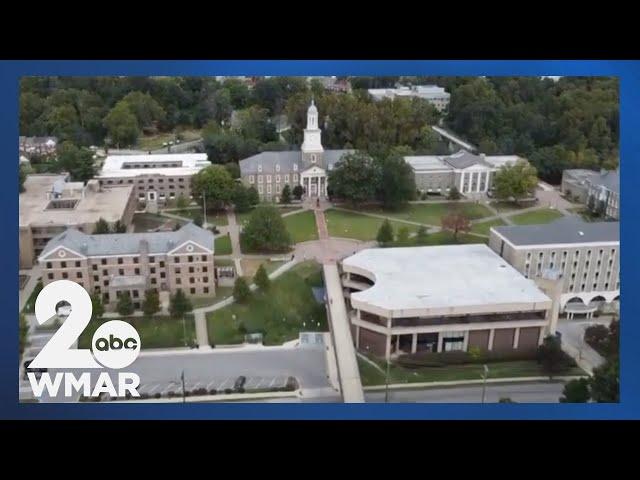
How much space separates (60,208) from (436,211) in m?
3.17

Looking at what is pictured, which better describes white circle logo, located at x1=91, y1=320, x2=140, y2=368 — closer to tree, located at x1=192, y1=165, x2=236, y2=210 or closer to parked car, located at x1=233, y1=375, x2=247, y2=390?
Result: parked car, located at x1=233, y1=375, x2=247, y2=390

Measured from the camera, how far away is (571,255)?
16.9 feet

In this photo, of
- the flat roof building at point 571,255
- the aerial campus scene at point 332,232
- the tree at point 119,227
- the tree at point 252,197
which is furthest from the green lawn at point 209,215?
the flat roof building at point 571,255

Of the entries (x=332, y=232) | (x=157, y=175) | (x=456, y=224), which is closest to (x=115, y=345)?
(x=157, y=175)

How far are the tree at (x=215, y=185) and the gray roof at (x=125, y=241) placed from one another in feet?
0.96

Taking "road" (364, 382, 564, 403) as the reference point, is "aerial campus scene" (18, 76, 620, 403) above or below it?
above

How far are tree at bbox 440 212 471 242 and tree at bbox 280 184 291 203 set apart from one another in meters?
1.36

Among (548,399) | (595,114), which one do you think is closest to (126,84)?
(595,114)

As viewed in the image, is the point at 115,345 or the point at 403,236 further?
the point at 403,236

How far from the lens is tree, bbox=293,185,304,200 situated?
18.0ft

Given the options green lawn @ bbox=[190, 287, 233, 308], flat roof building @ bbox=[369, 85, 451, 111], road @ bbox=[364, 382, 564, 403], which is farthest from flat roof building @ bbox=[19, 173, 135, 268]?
road @ bbox=[364, 382, 564, 403]

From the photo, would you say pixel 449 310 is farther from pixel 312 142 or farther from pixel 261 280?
pixel 312 142

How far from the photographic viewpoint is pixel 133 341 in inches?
187

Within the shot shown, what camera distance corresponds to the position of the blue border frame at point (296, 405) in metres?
4.43
